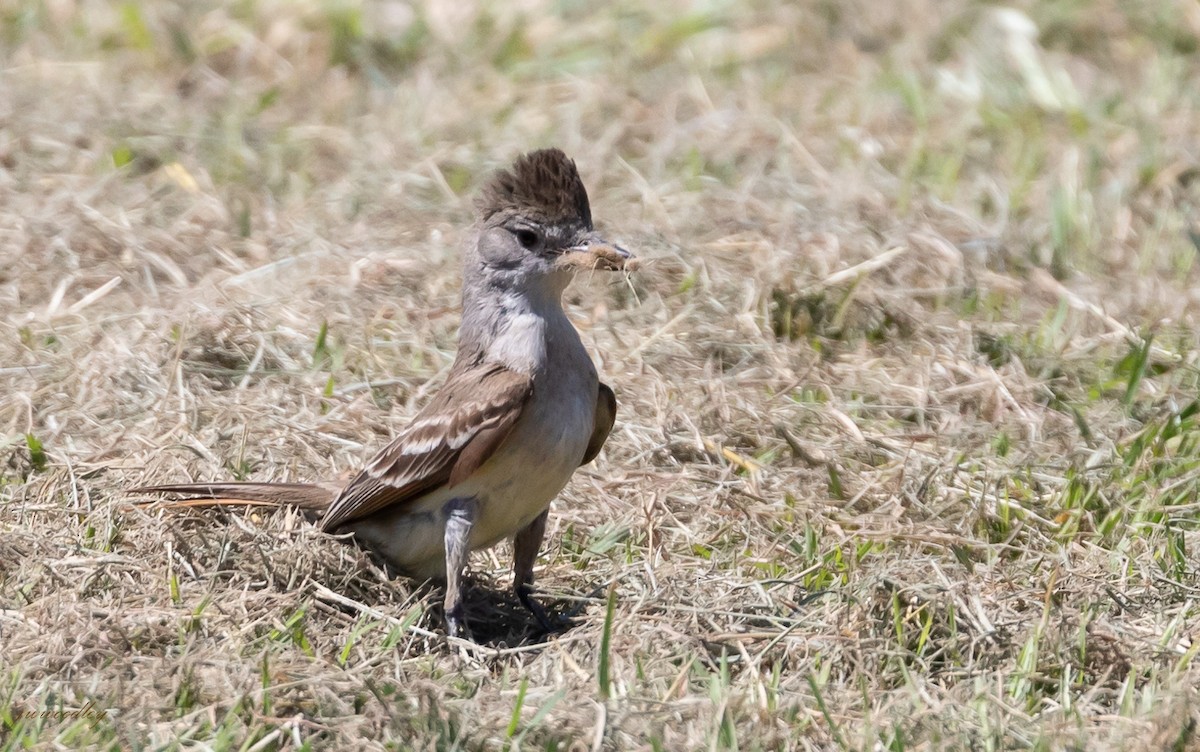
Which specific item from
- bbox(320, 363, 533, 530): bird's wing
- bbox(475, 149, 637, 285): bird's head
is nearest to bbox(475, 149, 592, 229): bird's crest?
bbox(475, 149, 637, 285): bird's head

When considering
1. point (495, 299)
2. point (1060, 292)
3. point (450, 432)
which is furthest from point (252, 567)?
point (1060, 292)

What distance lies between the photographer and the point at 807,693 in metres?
4.44

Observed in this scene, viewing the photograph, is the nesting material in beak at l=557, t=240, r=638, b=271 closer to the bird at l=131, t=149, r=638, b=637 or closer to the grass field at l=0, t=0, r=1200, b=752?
the bird at l=131, t=149, r=638, b=637

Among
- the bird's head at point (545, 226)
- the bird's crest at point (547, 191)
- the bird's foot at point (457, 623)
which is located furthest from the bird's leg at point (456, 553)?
the bird's crest at point (547, 191)

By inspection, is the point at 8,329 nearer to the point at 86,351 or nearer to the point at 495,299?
the point at 86,351

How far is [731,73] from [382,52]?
2.23 m

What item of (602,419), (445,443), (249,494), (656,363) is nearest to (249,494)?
(249,494)

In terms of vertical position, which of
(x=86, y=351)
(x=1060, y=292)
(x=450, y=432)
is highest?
(x=450, y=432)

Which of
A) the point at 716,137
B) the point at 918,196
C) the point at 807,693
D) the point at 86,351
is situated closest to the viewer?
the point at 807,693

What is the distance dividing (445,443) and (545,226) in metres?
0.78

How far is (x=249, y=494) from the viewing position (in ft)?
16.9

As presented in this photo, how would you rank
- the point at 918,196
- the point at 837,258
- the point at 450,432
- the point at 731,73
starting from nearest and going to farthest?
the point at 450,432, the point at 837,258, the point at 918,196, the point at 731,73

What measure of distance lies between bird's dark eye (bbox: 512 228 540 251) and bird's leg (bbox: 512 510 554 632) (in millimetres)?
878

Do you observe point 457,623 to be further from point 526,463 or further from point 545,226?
point 545,226
